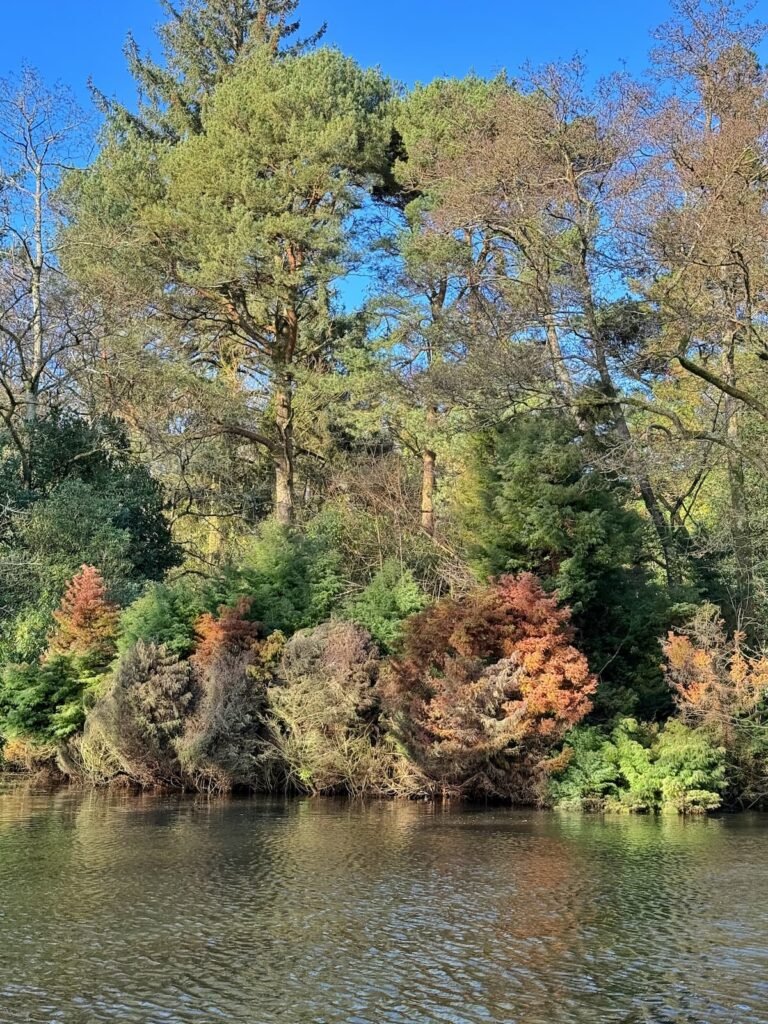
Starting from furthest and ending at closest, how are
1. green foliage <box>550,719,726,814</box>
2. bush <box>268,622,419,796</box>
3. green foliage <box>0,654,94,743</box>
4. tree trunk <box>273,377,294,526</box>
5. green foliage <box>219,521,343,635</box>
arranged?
tree trunk <box>273,377,294,526</box>
green foliage <box>219,521,343,635</box>
green foliage <box>0,654,94,743</box>
bush <box>268,622,419,796</box>
green foliage <box>550,719,726,814</box>

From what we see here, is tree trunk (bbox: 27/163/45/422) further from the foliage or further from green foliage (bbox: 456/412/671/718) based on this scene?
the foliage

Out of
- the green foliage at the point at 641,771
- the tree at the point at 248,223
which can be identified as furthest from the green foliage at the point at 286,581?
the green foliage at the point at 641,771

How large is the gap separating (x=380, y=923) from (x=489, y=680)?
7.51 meters

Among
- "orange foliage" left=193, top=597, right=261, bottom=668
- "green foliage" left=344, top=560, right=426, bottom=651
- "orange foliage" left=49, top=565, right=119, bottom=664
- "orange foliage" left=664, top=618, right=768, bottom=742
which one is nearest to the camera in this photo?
"orange foliage" left=664, top=618, right=768, bottom=742

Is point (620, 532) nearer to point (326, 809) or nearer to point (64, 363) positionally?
point (326, 809)

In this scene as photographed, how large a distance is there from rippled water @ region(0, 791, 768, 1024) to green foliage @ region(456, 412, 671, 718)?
4115 mm

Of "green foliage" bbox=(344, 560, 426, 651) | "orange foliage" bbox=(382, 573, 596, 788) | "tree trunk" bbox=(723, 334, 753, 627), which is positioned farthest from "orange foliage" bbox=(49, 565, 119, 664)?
"tree trunk" bbox=(723, 334, 753, 627)

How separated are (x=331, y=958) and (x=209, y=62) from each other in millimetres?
25716

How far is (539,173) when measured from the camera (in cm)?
1953

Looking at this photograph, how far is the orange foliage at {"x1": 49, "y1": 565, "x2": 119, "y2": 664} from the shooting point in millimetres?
19219

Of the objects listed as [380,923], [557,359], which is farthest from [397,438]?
[380,923]

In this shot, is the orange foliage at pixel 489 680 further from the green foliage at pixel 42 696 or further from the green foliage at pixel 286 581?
the green foliage at pixel 42 696

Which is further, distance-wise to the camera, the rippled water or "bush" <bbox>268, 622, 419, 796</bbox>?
"bush" <bbox>268, 622, 419, 796</bbox>

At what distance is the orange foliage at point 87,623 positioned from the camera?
19219mm
